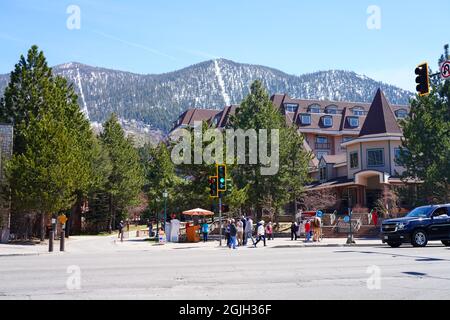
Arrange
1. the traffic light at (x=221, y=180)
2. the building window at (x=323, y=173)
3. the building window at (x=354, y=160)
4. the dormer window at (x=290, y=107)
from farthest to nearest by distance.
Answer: the dormer window at (x=290, y=107)
the building window at (x=323, y=173)
the building window at (x=354, y=160)
the traffic light at (x=221, y=180)

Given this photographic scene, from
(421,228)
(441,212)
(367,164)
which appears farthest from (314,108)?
(421,228)

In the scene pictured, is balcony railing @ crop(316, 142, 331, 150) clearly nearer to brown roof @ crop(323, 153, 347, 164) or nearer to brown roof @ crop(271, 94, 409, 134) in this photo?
brown roof @ crop(271, 94, 409, 134)

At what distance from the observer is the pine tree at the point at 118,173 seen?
55.9 metres

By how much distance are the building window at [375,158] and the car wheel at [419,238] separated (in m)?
29.2

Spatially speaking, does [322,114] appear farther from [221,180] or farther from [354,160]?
[221,180]

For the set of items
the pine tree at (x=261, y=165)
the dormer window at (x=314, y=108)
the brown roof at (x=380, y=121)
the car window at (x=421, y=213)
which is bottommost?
the car window at (x=421, y=213)

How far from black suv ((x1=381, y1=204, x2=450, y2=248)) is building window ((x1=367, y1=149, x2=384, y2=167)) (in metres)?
28.5

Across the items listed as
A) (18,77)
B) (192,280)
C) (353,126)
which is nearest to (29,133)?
(18,77)

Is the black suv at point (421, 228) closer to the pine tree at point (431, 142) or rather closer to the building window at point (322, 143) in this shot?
the pine tree at point (431, 142)

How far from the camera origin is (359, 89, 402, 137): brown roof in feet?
175

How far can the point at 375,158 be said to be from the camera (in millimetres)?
52656

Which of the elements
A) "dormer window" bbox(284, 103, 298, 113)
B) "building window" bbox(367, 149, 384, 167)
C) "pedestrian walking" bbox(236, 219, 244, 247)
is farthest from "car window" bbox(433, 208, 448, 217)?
"dormer window" bbox(284, 103, 298, 113)

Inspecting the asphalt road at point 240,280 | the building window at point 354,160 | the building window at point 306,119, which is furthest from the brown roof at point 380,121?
the asphalt road at point 240,280
